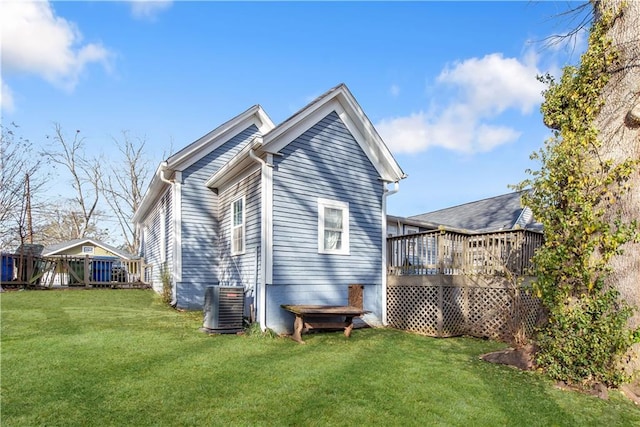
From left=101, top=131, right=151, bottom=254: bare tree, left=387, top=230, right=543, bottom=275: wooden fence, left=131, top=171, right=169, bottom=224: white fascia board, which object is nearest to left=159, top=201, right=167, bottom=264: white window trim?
left=131, top=171, right=169, bottom=224: white fascia board

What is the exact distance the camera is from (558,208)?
5441 millimetres

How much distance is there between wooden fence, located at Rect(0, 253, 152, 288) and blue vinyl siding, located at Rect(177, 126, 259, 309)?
5837mm

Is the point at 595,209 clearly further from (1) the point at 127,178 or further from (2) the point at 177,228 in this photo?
(1) the point at 127,178

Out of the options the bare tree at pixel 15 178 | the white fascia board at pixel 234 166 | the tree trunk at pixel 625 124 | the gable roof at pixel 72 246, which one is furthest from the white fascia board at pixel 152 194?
the tree trunk at pixel 625 124

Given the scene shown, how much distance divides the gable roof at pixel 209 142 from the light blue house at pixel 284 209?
0.03m

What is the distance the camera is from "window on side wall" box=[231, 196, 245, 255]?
9.41 meters

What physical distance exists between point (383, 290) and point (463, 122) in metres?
13.9

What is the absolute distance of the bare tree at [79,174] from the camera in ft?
96.4

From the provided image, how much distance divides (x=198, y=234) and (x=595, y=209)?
31.5 feet

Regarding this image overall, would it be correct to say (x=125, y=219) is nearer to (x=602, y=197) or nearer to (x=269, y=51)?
(x=269, y=51)

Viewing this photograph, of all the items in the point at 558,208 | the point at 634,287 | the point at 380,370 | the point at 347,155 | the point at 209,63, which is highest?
the point at 209,63

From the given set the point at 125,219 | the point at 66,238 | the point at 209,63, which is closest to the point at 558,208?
the point at 209,63

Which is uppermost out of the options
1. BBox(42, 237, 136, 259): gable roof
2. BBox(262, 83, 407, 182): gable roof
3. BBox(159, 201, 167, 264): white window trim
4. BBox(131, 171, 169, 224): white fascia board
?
BBox(262, 83, 407, 182): gable roof

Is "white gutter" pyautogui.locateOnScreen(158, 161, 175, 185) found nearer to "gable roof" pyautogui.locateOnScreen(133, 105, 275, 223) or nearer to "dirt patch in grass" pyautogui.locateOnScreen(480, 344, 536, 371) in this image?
"gable roof" pyautogui.locateOnScreen(133, 105, 275, 223)
